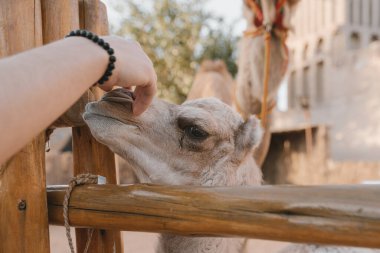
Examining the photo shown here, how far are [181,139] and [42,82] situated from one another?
951mm

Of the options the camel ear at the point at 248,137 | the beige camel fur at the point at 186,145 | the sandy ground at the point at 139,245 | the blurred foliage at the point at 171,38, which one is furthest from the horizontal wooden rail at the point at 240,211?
the blurred foliage at the point at 171,38

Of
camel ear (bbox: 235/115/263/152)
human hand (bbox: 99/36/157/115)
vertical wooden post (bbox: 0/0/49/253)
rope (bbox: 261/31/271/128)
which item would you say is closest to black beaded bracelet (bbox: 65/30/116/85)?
human hand (bbox: 99/36/157/115)

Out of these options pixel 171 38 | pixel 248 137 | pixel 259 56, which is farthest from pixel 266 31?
pixel 171 38

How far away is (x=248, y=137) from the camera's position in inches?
73.5

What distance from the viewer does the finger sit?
1303mm

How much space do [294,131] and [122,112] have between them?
1199 cm

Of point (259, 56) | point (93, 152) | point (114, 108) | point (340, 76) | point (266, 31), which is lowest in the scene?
point (93, 152)

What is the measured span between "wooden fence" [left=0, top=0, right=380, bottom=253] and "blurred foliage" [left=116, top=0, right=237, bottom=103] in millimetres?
8646

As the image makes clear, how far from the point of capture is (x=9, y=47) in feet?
4.32

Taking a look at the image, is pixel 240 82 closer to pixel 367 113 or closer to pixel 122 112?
pixel 122 112

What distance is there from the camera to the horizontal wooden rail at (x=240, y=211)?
3.05 ft

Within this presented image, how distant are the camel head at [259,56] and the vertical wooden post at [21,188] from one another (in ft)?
9.71

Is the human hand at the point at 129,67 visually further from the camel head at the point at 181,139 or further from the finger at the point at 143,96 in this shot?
the camel head at the point at 181,139

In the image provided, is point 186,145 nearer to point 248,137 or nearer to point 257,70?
point 248,137
